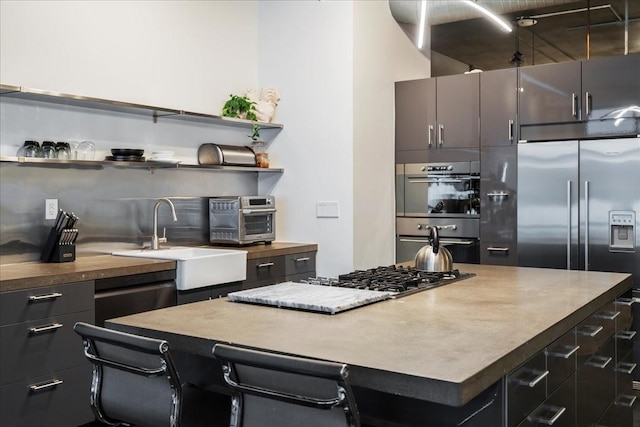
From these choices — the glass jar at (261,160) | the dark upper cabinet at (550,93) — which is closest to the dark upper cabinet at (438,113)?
the dark upper cabinet at (550,93)

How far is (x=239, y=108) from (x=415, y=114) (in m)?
1.49

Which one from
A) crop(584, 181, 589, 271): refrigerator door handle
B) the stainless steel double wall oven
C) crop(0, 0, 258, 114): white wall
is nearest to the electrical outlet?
crop(0, 0, 258, 114): white wall

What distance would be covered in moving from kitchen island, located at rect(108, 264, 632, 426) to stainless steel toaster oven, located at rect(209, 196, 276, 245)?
7.59ft

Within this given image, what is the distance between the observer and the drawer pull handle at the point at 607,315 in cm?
260

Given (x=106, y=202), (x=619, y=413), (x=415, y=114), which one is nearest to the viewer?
(x=619, y=413)

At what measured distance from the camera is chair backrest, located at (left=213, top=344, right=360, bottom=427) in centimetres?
139

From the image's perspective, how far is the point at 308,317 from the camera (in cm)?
207

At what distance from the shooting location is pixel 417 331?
1.86m

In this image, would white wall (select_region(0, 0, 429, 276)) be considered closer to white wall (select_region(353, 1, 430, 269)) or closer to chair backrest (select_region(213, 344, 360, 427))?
white wall (select_region(353, 1, 430, 269))

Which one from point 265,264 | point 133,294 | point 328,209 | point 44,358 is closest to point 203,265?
point 133,294

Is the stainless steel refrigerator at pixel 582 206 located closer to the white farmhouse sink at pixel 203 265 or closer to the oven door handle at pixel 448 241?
the oven door handle at pixel 448 241

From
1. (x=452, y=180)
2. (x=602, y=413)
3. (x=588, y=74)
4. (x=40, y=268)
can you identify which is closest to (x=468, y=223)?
(x=452, y=180)

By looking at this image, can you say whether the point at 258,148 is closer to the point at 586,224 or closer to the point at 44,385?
the point at 586,224

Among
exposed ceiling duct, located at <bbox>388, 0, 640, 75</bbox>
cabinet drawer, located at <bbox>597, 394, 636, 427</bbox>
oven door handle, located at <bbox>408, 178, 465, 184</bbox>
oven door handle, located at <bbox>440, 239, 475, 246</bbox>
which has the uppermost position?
exposed ceiling duct, located at <bbox>388, 0, 640, 75</bbox>
